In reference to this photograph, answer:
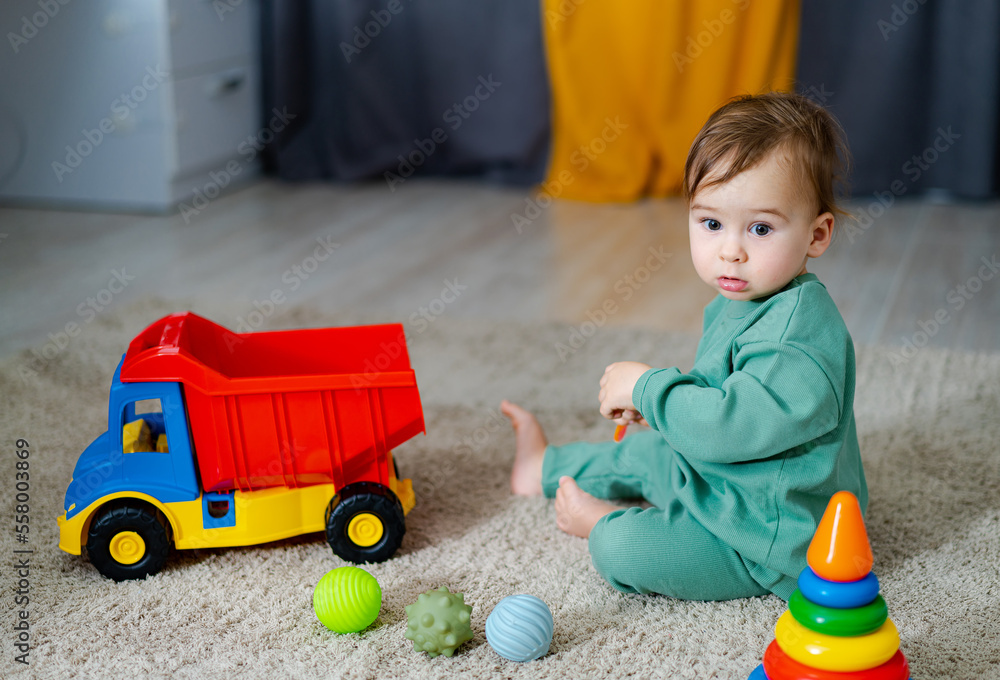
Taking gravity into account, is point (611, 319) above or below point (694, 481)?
below

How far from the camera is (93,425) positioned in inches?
52.1

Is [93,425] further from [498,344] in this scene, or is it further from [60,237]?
[60,237]

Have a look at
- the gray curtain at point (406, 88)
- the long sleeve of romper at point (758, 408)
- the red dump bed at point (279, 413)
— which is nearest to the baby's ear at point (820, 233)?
the long sleeve of romper at point (758, 408)

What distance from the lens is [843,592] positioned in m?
0.71

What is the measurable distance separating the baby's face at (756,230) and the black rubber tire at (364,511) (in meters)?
0.40

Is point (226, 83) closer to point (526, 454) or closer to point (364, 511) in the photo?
point (526, 454)

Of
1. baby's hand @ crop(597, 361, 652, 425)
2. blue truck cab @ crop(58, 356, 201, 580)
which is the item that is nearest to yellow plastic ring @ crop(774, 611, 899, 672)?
baby's hand @ crop(597, 361, 652, 425)

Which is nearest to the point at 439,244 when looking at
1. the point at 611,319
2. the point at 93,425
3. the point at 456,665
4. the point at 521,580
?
the point at 611,319

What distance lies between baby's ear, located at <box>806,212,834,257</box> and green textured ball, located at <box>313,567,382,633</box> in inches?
20.6

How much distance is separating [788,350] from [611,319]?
941mm

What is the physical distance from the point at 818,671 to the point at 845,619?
0.15ft

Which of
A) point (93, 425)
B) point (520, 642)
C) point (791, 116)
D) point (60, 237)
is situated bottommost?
point (60, 237)

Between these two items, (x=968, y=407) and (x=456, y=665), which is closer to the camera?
(x=456, y=665)

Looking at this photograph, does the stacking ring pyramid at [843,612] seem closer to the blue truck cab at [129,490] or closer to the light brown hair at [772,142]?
the light brown hair at [772,142]
